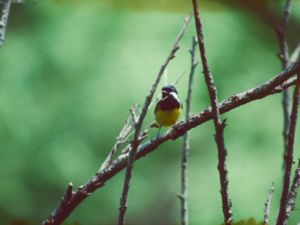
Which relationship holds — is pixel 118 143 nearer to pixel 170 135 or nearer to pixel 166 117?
pixel 170 135

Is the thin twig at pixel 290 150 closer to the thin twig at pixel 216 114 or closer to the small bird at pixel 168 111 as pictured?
the thin twig at pixel 216 114

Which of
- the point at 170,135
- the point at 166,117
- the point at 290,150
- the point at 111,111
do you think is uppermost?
the point at 111,111

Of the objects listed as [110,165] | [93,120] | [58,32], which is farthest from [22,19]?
[110,165]

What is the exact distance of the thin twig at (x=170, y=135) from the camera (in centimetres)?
85

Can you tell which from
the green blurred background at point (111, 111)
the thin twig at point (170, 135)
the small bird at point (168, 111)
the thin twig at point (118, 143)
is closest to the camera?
the thin twig at point (170, 135)

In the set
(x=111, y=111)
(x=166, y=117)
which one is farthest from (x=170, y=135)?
(x=111, y=111)

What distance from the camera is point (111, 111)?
2.22 m

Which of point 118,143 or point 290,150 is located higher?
point 118,143

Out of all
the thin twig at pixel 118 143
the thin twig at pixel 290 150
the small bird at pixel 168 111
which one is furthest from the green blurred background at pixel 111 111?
the thin twig at pixel 290 150

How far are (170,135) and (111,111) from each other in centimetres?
125

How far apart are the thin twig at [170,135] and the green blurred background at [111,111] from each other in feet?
3.57

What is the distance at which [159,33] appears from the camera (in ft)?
7.99

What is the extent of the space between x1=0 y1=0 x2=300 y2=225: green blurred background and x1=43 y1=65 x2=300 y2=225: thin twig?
1.09m

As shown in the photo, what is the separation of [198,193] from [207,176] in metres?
0.08
